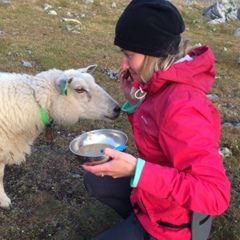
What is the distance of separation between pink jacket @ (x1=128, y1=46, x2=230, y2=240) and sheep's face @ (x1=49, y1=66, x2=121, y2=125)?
52.9 inches

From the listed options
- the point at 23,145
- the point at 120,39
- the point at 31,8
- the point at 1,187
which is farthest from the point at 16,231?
the point at 31,8

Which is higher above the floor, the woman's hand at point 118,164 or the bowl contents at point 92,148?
the woman's hand at point 118,164

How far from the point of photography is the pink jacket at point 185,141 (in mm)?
1856

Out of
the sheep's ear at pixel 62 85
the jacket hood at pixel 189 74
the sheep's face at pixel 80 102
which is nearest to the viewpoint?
the jacket hood at pixel 189 74

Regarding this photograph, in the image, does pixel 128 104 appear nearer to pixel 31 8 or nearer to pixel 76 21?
pixel 76 21

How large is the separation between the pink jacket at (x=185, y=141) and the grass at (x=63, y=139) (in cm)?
164

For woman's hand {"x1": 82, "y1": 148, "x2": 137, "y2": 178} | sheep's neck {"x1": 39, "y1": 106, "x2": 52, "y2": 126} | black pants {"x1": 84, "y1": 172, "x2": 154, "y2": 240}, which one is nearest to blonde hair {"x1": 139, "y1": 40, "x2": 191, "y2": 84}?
woman's hand {"x1": 82, "y1": 148, "x2": 137, "y2": 178}

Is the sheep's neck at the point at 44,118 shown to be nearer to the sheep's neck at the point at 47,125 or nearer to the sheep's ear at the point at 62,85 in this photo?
the sheep's neck at the point at 47,125

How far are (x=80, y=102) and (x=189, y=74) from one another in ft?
5.60

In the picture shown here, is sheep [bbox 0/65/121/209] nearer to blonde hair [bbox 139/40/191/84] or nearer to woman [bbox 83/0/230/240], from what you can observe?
woman [bbox 83/0/230/240]

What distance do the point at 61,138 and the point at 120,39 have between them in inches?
116

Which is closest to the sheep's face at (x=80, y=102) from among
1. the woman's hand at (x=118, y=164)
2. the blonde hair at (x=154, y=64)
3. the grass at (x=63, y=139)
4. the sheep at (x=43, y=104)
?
the sheep at (x=43, y=104)

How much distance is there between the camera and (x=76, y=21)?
13375mm

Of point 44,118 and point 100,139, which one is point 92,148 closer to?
point 100,139
